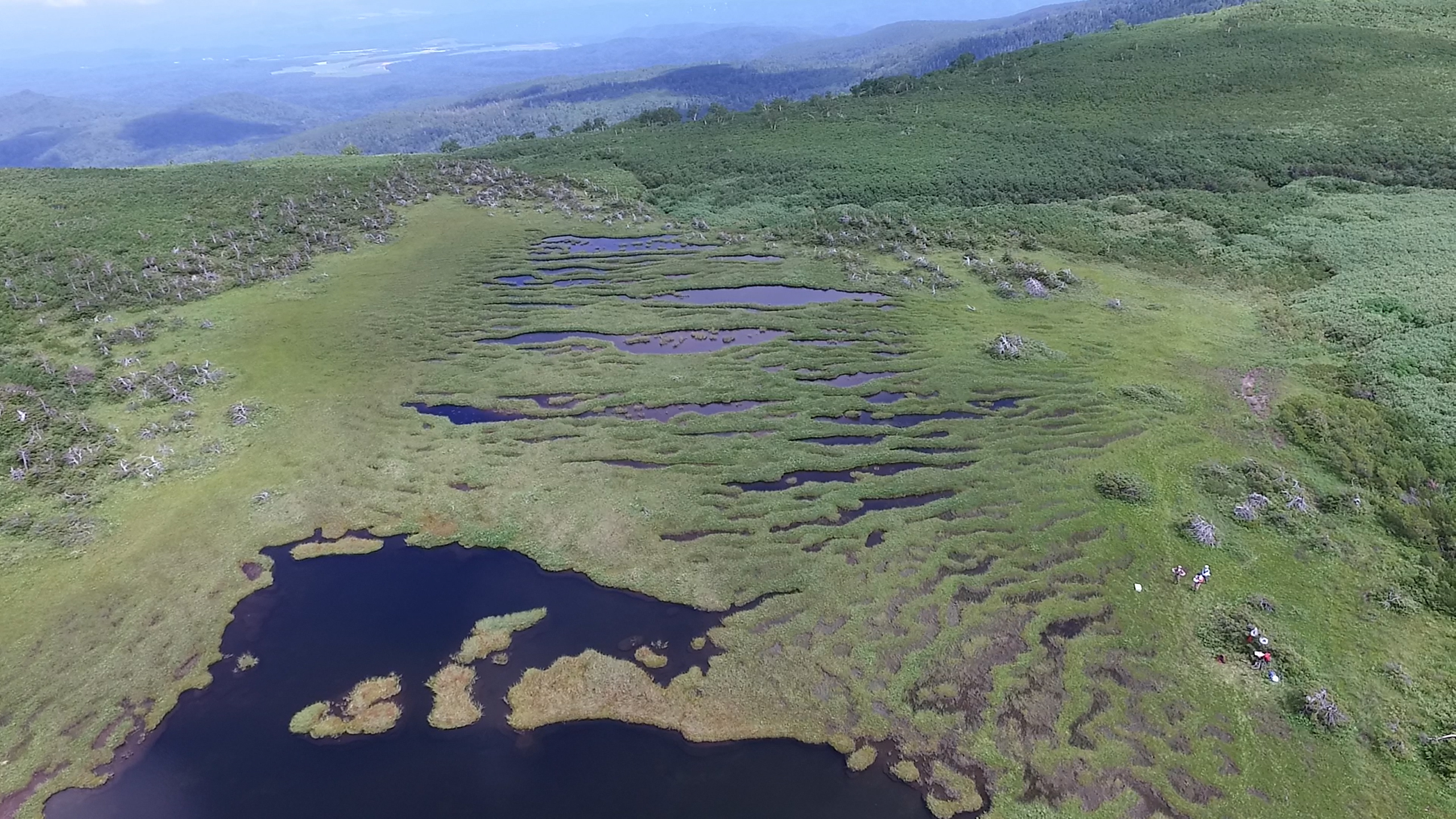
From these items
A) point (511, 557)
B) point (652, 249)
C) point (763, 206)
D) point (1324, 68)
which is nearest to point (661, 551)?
point (511, 557)

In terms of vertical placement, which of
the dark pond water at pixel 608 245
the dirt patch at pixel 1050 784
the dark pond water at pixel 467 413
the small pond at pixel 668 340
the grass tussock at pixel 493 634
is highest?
the dark pond water at pixel 608 245

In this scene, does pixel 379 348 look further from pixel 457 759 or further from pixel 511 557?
pixel 457 759

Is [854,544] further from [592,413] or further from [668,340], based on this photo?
[668,340]

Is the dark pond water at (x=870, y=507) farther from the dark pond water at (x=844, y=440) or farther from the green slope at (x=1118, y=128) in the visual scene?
the green slope at (x=1118, y=128)

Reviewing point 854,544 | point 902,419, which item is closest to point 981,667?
point 854,544

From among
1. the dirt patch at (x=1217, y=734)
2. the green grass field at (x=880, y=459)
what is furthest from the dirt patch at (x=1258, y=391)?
the dirt patch at (x=1217, y=734)

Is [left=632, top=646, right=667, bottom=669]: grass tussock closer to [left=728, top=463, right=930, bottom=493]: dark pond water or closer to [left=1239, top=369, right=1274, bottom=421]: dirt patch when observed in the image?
[left=728, top=463, right=930, bottom=493]: dark pond water
